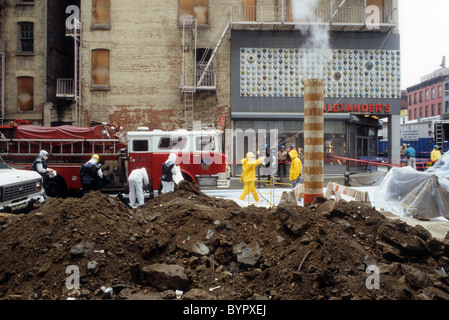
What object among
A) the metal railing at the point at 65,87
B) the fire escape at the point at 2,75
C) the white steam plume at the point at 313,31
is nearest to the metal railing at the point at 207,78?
the white steam plume at the point at 313,31

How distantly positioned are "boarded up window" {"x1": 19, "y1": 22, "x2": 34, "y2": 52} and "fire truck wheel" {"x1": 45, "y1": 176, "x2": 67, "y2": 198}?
13920 mm

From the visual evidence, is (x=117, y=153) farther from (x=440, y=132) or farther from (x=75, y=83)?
(x=440, y=132)

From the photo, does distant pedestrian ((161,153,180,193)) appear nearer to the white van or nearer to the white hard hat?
the white van

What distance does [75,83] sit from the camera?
21.6 m

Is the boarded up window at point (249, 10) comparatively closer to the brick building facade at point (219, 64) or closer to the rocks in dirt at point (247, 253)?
the brick building facade at point (219, 64)

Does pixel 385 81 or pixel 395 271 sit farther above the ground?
pixel 385 81

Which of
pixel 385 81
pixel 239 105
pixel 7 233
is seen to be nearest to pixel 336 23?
pixel 385 81

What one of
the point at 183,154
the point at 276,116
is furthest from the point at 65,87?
the point at 276,116

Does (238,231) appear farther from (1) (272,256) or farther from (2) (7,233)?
(2) (7,233)

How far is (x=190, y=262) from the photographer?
16.8 ft

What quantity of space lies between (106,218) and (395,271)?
4.73m

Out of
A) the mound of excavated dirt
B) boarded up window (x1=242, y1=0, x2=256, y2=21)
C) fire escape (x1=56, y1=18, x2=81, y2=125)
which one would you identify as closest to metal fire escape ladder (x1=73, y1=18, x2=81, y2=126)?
fire escape (x1=56, y1=18, x2=81, y2=125)

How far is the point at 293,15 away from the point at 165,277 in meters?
20.8
